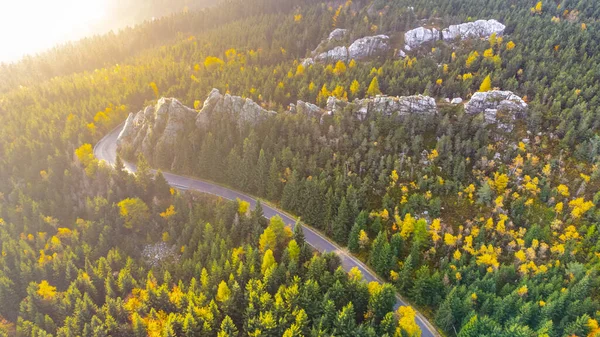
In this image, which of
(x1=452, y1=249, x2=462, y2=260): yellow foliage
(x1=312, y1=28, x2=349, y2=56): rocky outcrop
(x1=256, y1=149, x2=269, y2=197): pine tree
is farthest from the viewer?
(x1=312, y1=28, x2=349, y2=56): rocky outcrop

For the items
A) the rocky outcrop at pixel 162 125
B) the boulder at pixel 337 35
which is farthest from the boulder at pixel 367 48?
the rocky outcrop at pixel 162 125

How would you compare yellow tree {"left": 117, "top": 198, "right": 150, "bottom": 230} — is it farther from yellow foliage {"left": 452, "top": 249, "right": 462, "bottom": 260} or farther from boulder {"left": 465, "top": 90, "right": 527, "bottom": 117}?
boulder {"left": 465, "top": 90, "right": 527, "bottom": 117}

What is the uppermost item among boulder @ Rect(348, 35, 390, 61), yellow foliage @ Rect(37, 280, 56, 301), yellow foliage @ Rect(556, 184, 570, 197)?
boulder @ Rect(348, 35, 390, 61)

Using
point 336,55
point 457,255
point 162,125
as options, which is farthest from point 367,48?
point 457,255

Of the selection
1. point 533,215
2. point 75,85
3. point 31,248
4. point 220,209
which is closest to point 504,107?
point 533,215

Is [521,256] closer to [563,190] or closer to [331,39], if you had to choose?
[563,190]

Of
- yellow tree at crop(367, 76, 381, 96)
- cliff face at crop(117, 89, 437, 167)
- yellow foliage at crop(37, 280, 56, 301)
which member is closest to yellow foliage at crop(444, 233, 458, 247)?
cliff face at crop(117, 89, 437, 167)

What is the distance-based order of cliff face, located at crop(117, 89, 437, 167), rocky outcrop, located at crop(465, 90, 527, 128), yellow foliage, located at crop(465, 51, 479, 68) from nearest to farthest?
rocky outcrop, located at crop(465, 90, 527, 128)
cliff face, located at crop(117, 89, 437, 167)
yellow foliage, located at crop(465, 51, 479, 68)
